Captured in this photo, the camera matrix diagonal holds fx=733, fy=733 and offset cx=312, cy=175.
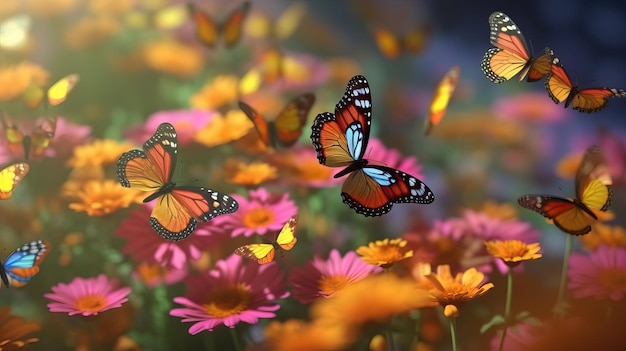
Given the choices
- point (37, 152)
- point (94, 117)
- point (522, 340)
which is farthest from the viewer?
point (94, 117)

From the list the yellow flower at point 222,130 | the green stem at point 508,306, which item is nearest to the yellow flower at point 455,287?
the green stem at point 508,306

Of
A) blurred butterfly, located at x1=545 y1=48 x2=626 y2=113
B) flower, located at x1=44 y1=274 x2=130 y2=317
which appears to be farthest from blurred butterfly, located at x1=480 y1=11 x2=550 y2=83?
flower, located at x1=44 y1=274 x2=130 y2=317

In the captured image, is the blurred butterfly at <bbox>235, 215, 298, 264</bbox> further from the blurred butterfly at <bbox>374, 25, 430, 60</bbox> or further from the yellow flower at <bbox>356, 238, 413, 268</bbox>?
the blurred butterfly at <bbox>374, 25, 430, 60</bbox>

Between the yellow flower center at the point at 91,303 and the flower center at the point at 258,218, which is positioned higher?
the flower center at the point at 258,218

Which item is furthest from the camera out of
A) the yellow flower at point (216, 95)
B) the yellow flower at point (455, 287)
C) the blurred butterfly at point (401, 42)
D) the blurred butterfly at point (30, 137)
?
the blurred butterfly at point (401, 42)

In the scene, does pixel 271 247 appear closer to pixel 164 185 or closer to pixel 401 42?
pixel 164 185

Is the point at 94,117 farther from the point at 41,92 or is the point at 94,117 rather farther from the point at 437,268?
the point at 437,268

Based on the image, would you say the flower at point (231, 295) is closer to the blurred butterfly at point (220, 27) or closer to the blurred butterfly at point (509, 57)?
the blurred butterfly at point (509, 57)

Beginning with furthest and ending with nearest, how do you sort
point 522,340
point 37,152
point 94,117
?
point 94,117, point 37,152, point 522,340

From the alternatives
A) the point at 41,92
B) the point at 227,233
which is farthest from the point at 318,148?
the point at 41,92
